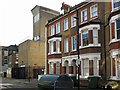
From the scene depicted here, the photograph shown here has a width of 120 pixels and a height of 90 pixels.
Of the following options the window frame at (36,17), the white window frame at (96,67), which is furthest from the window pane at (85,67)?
the window frame at (36,17)

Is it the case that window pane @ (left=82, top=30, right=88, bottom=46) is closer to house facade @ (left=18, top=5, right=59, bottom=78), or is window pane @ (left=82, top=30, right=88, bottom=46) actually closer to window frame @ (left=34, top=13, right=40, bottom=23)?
house facade @ (left=18, top=5, right=59, bottom=78)

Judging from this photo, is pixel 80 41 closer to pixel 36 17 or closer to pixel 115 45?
pixel 115 45

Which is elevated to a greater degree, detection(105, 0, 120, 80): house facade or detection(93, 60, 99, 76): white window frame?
detection(105, 0, 120, 80): house facade

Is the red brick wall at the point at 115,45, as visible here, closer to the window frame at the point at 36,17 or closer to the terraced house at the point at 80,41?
the terraced house at the point at 80,41

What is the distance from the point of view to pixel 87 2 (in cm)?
2447

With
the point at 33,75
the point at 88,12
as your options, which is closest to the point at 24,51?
the point at 33,75

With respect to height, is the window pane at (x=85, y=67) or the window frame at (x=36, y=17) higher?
the window frame at (x=36, y=17)

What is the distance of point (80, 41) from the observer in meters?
24.6

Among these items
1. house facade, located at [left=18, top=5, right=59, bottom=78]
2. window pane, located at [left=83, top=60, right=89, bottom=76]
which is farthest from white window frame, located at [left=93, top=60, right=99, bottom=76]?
house facade, located at [left=18, top=5, right=59, bottom=78]

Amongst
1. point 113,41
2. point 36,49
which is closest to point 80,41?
point 113,41

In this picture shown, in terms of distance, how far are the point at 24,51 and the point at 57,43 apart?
20.3 metres

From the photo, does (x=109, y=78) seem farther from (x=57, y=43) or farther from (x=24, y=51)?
(x=24, y=51)

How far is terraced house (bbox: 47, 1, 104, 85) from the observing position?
2205 cm

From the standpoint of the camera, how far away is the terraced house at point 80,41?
22.0 meters
